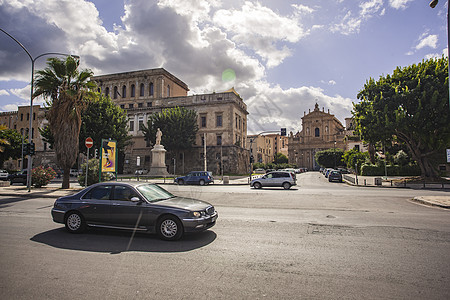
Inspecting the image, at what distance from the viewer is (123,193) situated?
7.27 meters

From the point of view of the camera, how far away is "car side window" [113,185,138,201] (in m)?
Answer: 7.16

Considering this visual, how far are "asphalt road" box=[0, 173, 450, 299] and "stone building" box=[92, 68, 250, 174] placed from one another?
45.1 metres

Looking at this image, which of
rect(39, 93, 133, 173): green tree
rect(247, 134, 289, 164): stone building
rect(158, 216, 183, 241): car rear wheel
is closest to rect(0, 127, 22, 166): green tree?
rect(39, 93, 133, 173): green tree

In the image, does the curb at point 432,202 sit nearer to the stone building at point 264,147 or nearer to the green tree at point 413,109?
the green tree at point 413,109

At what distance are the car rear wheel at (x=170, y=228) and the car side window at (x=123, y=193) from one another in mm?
1083

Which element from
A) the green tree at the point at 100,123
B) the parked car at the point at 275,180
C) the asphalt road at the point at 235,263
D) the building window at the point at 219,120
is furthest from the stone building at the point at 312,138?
the asphalt road at the point at 235,263

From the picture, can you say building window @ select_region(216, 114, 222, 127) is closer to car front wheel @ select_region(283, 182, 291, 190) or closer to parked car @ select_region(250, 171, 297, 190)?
parked car @ select_region(250, 171, 297, 190)

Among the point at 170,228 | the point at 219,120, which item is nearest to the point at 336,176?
the point at 219,120

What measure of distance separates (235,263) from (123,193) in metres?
3.68

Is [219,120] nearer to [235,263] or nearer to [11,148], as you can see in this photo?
[11,148]

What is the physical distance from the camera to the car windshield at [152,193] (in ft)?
23.6

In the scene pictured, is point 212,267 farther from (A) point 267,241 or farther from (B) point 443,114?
(B) point 443,114

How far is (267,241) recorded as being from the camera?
6680 mm

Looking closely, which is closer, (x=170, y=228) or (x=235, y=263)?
(x=235, y=263)
